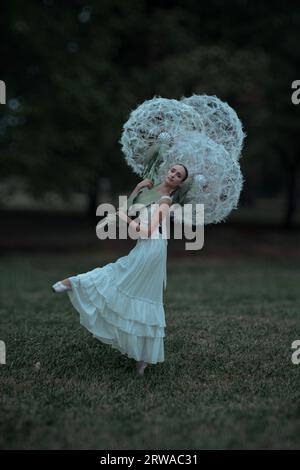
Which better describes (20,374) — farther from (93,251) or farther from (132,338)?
(93,251)

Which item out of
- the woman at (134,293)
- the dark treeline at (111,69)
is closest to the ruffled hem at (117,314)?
the woman at (134,293)

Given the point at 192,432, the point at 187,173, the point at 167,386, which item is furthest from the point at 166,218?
the point at 192,432

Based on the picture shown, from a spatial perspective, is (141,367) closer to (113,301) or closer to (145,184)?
(113,301)

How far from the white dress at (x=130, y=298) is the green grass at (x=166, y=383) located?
382 millimetres

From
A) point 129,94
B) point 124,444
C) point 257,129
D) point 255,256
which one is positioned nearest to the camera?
point 124,444

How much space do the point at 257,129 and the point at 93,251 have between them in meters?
6.98

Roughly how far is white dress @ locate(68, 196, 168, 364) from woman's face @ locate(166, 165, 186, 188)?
0.26 m

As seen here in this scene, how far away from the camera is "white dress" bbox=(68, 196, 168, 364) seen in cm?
462

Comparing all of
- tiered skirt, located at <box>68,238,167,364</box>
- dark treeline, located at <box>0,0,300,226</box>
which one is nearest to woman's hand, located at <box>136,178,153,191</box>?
tiered skirt, located at <box>68,238,167,364</box>

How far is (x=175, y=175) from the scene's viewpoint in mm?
4598

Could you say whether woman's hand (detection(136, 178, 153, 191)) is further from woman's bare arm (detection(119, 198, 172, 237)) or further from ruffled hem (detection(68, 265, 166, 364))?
ruffled hem (detection(68, 265, 166, 364))

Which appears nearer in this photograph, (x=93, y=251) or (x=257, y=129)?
(x=93, y=251)

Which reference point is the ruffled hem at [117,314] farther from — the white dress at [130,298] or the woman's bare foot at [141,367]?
the woman's bare foot at [141,367]

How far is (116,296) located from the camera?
182 inches
